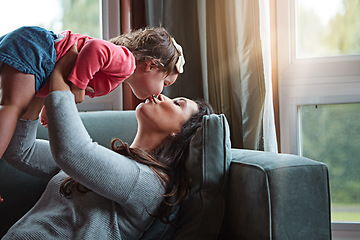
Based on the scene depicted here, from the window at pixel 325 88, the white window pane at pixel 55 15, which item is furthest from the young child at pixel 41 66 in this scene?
the white window pane at pixel 55 15

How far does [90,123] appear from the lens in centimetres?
174

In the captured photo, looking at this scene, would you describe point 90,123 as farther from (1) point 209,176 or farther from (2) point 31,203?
(1) point 209,176

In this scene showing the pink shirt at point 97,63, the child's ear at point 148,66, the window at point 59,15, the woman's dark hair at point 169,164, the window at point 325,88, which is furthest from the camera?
the window at point 59,15

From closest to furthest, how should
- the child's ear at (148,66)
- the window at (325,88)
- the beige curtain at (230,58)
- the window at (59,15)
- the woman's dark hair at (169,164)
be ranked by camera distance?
the woman's dark hair at (169,164) → the child's ear at (148,66) → the beige curtain at (230,58) → the window at (325,88) → the window at (59,15)

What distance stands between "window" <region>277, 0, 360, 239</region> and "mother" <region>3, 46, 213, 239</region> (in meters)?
0.89

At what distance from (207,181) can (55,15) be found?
1.84 m

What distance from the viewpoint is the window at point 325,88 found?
2102 mm

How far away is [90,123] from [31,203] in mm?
427

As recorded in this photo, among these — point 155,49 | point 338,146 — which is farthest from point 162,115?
point 338,146

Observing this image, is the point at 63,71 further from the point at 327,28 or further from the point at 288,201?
the point at 327,28

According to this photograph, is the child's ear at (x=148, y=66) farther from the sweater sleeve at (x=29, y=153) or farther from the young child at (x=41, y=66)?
the sweater sleeve at (x=29, y=153)

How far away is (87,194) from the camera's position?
1247 mm

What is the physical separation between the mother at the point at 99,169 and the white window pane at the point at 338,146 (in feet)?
3.20

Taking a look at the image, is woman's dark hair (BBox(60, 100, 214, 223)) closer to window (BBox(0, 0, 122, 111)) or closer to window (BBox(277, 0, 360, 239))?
window (BBox(277, 0, 360, 239))
